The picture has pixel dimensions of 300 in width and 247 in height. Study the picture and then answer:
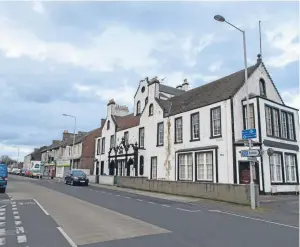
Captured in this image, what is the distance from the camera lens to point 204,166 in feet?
86.9

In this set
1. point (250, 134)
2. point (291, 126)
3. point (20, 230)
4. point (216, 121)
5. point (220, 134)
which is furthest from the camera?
point (291, 126)

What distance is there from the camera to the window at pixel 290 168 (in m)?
26.0

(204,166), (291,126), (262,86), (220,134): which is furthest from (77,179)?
(291,126)

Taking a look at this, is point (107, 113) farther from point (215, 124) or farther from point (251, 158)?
point (251, 158)

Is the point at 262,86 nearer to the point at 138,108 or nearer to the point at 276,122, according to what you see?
the point at 276,122

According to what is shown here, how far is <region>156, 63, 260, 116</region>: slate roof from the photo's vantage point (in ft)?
86.5

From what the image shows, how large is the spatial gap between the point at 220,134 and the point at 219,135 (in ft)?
0.40

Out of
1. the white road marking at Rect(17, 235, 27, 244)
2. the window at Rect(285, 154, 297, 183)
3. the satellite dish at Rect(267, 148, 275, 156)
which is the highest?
the satellite dish at Rect(267, 148, 275, 156)

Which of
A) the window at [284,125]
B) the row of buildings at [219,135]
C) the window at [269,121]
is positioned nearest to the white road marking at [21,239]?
the row of buildings at [219,135]

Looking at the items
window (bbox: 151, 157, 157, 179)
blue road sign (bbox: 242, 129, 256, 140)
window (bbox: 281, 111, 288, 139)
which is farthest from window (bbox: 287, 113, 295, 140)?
window (bbox: 151, 157, 157, 179)

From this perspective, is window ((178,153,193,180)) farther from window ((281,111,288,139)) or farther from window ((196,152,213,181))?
window ((281,111,288,139))

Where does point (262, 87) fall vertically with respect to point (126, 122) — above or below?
above

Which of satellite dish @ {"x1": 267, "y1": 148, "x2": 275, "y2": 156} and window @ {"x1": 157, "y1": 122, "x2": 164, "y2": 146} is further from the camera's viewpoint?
window @ {"x1": 157, "y1": 122, "x2": 164, "y2": 146}

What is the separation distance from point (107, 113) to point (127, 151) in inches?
440
